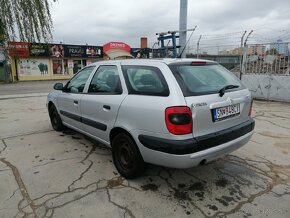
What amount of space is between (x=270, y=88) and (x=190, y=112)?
867cm

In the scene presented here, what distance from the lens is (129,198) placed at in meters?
2.80

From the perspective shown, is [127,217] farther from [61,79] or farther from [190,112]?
[61,79]

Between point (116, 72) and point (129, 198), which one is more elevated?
point (116, 72)

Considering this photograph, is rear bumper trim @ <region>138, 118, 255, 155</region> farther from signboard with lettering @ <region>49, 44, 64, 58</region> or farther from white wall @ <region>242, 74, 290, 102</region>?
signboard with lettering @ <region>49, 44, 64, 58</region>

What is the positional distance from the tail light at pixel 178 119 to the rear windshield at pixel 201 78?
0.22 metres

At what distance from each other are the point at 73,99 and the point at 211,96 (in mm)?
2591

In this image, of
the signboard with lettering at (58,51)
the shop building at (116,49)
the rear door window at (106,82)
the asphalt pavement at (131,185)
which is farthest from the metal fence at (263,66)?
the signboard with lettering at (58,51)

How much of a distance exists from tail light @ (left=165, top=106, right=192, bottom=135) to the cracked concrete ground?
0.88 meters

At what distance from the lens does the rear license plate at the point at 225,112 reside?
108 inches

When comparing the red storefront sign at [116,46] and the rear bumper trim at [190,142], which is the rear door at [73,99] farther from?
the red storefront sign at [116,46]

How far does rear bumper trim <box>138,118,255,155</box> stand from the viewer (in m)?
2.51

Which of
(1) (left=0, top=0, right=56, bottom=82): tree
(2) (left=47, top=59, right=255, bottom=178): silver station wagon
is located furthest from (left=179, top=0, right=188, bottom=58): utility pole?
(2) (left=47, top=59, right=255, bottom=178): silver station wagon

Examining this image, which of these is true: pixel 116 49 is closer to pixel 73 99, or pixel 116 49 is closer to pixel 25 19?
pixel 25 19

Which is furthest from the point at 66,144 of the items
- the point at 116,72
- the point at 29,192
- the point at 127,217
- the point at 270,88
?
the point at 270,88
